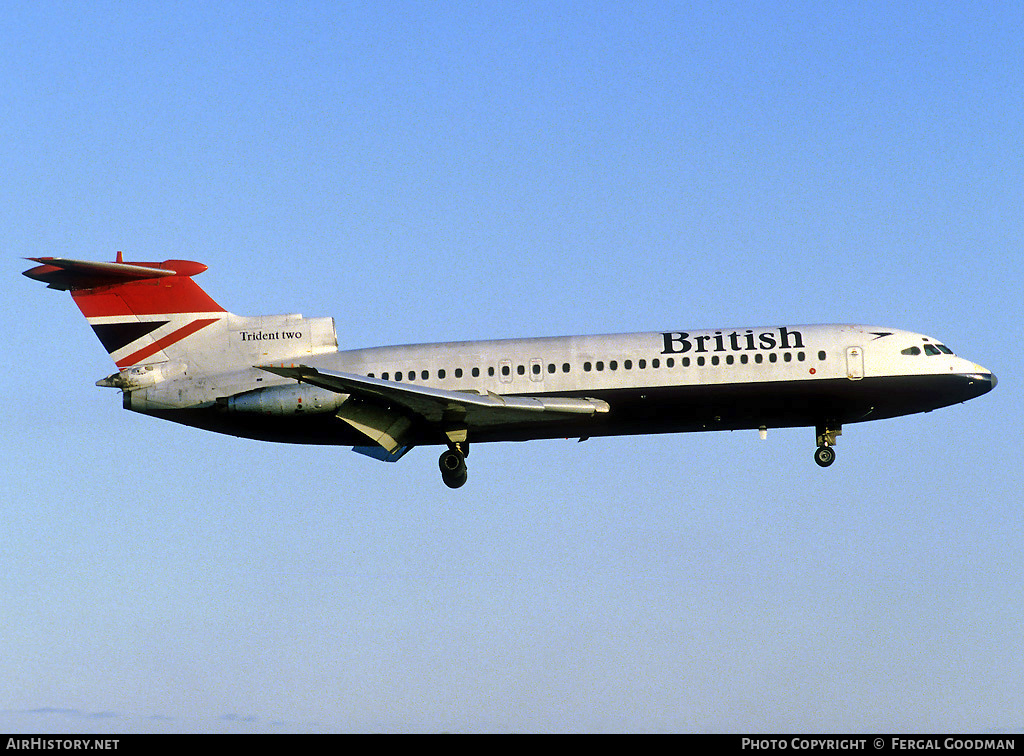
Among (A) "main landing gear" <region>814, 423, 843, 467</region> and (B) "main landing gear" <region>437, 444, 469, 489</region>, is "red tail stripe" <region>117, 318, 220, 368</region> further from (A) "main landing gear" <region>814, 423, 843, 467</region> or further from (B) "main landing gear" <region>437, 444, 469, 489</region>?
(A) "main landing gear" <region>814, 423, 843, 467</region>

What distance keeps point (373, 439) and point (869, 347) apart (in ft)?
54.6

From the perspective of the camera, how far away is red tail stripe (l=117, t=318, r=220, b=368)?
4706 cm

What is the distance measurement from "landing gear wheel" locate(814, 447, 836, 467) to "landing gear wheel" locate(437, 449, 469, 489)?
38.9 ft

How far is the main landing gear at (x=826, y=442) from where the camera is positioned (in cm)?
4572

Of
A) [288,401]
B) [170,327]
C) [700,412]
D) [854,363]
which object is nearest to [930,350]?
[854,363]

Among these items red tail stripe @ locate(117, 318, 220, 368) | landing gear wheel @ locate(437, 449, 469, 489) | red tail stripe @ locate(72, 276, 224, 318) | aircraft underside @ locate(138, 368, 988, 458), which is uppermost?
red tail stripe @ locate(72, 276, 224, 318)

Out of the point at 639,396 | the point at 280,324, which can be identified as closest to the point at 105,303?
the point at 280,324

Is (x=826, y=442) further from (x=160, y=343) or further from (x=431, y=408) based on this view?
(x=160, y=343)

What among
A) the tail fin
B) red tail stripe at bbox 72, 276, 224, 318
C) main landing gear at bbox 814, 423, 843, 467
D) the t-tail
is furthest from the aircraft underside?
red tail stripe at bbox 72, 276, 224, 318

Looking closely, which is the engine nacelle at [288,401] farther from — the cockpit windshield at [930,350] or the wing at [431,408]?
the cockpit windshield at [930,350]

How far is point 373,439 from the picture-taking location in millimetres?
44812

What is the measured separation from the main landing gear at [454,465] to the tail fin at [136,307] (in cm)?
952

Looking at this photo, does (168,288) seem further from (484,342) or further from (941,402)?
(941,402)

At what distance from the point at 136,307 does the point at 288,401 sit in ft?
25.3
